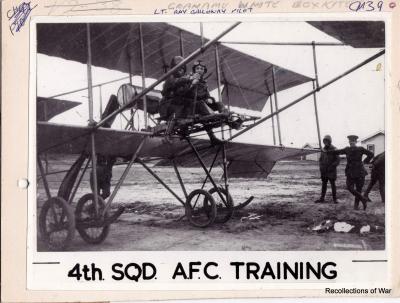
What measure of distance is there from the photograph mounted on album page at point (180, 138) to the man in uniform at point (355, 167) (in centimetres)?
1

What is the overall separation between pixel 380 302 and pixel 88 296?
2225mm

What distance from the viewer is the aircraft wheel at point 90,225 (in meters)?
3.27

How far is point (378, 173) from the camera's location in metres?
3.39

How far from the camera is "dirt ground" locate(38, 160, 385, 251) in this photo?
3.34 meters

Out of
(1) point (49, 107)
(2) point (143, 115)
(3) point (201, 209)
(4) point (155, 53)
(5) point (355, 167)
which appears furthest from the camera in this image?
(3) point (201, 209)

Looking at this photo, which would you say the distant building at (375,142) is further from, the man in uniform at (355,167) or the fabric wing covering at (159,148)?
the fabric wing covering at (159,148)

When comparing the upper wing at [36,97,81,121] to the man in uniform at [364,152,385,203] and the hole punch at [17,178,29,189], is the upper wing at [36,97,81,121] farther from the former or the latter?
the man in uniform at [364,152,385,203]

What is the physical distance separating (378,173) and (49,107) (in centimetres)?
266

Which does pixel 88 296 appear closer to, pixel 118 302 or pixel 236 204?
pixel 118 302

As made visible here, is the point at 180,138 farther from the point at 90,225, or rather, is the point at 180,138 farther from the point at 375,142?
the point at 375,142

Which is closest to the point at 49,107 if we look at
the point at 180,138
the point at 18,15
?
the point at 18,15

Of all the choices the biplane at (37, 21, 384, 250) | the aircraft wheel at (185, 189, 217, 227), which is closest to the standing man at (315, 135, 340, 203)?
the biplane at (37, 21, 384, 250)

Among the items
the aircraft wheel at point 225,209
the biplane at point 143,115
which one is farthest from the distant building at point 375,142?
the aircraft wheel at point 225,209

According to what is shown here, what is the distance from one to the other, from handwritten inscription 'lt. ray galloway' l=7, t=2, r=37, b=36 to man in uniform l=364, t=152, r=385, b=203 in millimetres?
2960
